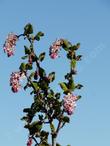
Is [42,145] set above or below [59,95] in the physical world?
below

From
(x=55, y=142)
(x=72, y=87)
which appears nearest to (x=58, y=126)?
(x=55, y=142)

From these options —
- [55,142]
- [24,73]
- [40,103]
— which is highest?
[24,73]

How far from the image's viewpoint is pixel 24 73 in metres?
11.6

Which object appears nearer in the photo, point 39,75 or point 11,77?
point 11,77

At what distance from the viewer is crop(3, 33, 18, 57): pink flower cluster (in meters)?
11.2

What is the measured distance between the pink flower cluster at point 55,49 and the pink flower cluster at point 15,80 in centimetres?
101

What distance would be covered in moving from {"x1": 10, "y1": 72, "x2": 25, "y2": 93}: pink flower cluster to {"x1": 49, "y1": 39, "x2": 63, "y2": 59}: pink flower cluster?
101 centimetres

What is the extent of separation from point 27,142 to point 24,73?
6.14ft

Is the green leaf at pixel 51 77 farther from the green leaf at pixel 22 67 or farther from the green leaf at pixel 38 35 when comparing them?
the green leaf at pixel 38 35

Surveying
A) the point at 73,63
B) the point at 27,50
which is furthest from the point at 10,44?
the point at 73,63

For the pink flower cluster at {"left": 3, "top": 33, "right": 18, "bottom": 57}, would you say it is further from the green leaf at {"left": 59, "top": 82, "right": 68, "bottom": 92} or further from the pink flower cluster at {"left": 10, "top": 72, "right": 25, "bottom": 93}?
the green leaf at {"left": 59, "top": 82, "right": 68, "bottom": 92}

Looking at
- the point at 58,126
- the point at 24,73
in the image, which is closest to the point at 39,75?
the point at 24,73

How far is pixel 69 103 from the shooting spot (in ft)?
34.7

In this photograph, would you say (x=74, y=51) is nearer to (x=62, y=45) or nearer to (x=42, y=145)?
(x=62, y=45)
